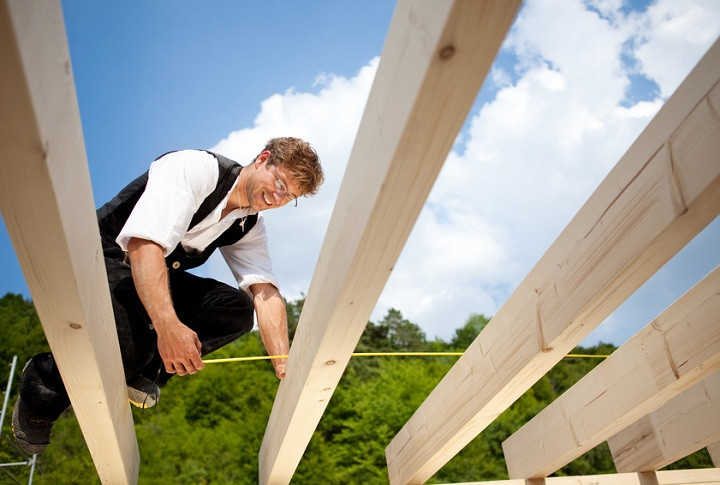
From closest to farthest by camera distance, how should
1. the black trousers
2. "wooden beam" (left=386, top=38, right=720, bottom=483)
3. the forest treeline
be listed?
1. "wooden beam" (left=386, top=38, right=720, bottom=483)
2. the black trousers
3. the forest treeline

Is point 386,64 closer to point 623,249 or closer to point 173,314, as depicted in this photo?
point 623,249

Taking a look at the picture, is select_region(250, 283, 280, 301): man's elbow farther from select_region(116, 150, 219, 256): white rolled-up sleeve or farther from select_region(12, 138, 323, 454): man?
select_region(116, 150, 219, 256): white rolled-up sleeve

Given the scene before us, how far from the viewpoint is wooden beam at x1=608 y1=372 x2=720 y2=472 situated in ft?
8.37

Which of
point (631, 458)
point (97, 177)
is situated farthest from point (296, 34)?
point (631, 458)

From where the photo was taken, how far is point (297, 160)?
7.87ft

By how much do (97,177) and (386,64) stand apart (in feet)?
265

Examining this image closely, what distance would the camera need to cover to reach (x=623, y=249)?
150 cm

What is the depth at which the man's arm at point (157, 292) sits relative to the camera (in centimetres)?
187

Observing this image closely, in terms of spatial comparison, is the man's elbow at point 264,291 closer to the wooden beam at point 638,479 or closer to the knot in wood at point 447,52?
the wooden beam at point 638,479

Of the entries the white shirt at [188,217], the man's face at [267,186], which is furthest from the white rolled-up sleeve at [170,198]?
the man's face at [267,186]

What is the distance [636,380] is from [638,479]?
1058mm

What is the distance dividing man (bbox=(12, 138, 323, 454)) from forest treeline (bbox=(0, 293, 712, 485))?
685cm

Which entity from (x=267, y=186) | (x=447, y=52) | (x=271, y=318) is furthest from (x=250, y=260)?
(x=447, y=52)

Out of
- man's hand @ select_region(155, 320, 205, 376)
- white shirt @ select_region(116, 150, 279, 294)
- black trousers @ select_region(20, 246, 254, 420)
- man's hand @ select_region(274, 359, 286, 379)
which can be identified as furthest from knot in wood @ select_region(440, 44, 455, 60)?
man's hand @ select_region(274, 359, 286, 379)
